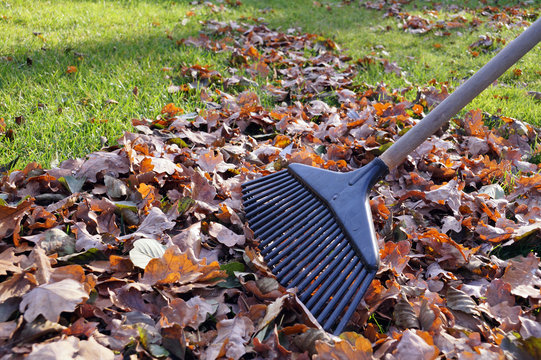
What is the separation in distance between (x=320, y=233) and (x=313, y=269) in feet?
0.57

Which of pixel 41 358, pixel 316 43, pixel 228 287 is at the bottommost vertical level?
pixel 228 287

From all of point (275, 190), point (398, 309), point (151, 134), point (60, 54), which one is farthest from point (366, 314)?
point (60, 54)

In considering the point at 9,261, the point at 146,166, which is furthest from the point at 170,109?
the point at 9,261

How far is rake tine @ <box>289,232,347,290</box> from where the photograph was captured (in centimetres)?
152

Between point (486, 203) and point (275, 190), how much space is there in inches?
44.3

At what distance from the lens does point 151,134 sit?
8.51 ft

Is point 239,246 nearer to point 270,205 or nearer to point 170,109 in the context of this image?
point 270,205

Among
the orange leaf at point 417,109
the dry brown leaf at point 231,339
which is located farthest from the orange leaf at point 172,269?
the orange leaf at point 417,109

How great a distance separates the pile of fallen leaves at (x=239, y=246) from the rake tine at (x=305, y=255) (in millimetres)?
60

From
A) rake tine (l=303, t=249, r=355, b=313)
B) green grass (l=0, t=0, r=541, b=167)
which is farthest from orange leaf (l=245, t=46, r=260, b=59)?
rake tine (l=303, t=249, r=355, b=313)

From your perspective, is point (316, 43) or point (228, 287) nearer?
point (228, 287)

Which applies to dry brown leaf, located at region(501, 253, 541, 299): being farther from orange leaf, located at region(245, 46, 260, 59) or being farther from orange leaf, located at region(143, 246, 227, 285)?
orange leaf, located at region(245, 46, 260, 59)

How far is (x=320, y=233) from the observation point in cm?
168

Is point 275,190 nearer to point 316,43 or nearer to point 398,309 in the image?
point 398,309
